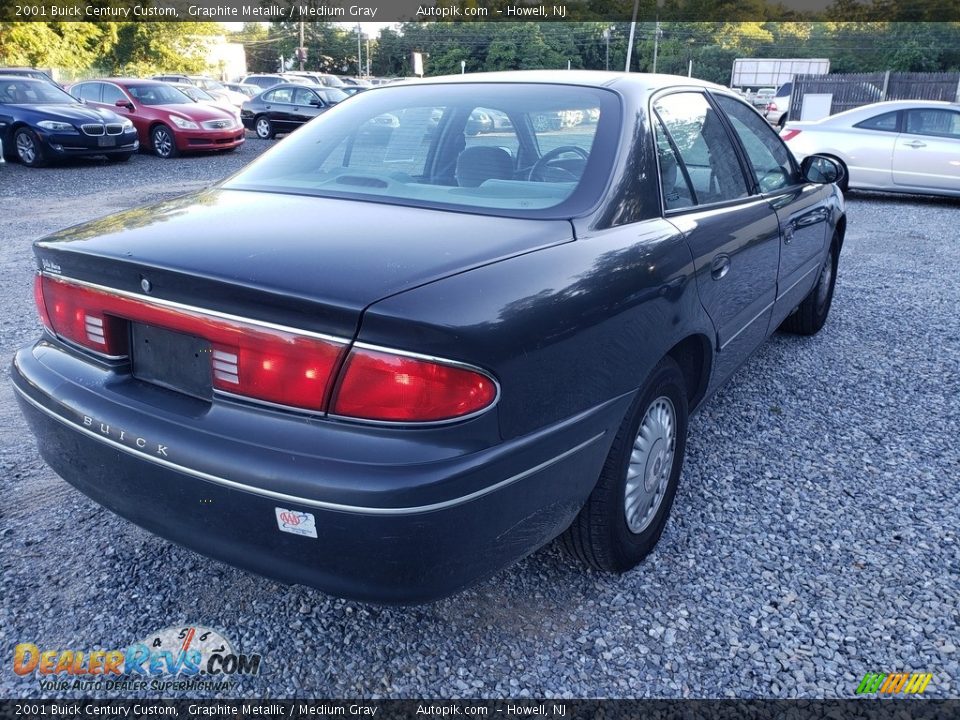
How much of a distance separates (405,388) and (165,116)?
15411mm

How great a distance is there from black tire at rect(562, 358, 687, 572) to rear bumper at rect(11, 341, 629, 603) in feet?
0.52

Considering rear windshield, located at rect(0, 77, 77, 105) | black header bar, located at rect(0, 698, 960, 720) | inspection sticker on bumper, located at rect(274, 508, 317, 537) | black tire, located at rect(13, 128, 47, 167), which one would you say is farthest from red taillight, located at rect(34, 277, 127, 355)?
rear windshield, located at rect(0, 77, 77, 105)

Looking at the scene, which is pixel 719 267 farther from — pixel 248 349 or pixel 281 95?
pixel 281 95

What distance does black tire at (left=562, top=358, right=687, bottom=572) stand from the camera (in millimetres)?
2307

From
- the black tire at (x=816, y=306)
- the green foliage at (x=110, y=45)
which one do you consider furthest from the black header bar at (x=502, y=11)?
the black tire at (x=816, y=306)

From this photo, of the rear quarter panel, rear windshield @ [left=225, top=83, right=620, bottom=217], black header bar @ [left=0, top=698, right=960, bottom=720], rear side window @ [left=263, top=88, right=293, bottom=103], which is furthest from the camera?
rear side window @ [left=263, top=88, right=293, bottom=103]

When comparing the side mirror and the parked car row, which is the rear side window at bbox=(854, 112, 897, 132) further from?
the parked car row

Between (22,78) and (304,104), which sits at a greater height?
(22,78)

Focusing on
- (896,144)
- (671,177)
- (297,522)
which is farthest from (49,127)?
(297,522)

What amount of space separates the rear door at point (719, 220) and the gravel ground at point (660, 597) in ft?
1.99

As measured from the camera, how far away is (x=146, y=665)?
2.21 metres

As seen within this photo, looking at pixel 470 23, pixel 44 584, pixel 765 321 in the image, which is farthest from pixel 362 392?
pixel 470 23

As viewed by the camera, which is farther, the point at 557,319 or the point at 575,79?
the point at 575,79

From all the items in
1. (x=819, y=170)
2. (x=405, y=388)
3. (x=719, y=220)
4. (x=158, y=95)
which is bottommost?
(x=405, y=388)
